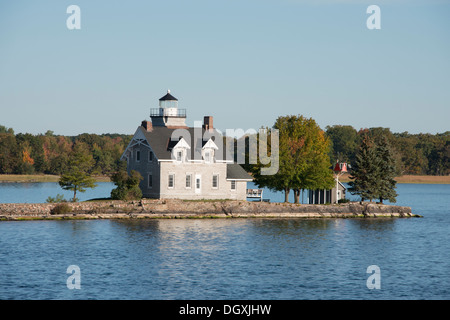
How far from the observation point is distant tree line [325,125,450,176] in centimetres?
16338

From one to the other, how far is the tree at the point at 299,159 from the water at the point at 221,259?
6.86 metres

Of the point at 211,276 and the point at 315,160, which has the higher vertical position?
the point at 315,160

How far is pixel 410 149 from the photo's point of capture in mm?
163250

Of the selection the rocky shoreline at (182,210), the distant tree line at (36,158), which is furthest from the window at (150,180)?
the distant tree line at (36,158)

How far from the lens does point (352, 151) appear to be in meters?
162

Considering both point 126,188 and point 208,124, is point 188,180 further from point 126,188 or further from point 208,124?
point 208,124

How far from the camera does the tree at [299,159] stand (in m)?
69.6

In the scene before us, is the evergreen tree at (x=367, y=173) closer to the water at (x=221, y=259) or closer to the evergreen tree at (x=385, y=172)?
the evergreen tree at (x=385, y=172)

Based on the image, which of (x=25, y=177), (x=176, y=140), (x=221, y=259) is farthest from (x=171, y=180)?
(x=25, y=177)

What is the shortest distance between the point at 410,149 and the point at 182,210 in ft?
375
